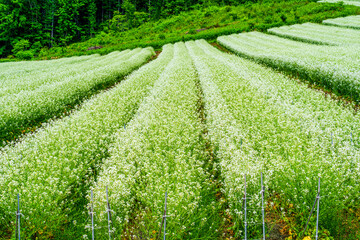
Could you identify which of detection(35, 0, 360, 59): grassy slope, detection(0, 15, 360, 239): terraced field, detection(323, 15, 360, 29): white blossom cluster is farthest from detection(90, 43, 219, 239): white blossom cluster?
detection(323, 15, 360, 29): white blossom cluster

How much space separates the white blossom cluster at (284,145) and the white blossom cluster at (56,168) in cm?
334

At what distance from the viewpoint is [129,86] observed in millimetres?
13500

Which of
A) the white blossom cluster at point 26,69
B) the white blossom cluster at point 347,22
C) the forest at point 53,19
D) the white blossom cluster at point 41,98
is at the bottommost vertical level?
the white blossom cluster at point 41,98

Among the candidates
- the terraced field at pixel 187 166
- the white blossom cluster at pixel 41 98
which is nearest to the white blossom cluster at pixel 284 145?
the terraced field at pixel 187 166

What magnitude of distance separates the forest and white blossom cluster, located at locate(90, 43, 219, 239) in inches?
2261

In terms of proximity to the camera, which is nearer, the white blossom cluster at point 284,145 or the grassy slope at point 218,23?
the white blossom cluster at point 284,145

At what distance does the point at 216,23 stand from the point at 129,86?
1694 inches

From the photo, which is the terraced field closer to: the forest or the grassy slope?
the grassy slope

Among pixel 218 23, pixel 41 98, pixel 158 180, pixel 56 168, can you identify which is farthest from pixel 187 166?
→ pixel 218 23

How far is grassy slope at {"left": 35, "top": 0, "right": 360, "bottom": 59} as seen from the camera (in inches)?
1778

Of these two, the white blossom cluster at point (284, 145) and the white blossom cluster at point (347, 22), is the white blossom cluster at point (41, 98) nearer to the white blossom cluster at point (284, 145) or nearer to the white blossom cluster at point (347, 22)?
the white blossom cluster at point (284, 145)

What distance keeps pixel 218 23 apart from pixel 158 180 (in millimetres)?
51144

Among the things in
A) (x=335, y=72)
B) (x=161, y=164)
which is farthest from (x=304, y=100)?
(x=161, y=164)

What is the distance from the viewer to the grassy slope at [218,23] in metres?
45.2
